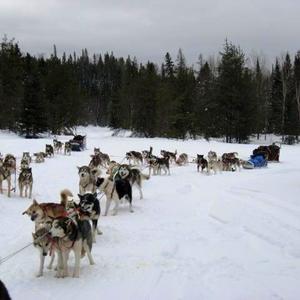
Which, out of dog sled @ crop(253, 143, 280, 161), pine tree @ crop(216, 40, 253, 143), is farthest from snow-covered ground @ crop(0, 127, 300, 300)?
pine tree @ crop(216, 40, 253, 143)

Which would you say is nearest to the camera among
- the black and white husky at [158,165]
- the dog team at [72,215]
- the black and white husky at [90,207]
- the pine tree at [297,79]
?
the dog team at [72,215]

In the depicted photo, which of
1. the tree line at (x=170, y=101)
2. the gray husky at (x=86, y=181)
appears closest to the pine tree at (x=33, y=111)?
the tree line at (x=170, y=101)

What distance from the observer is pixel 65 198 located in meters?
7.86

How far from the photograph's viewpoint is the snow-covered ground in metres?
5.59

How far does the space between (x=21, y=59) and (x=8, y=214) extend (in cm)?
4296

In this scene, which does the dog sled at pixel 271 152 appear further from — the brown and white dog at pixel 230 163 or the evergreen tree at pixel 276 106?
the evergreen tree at pixel 276 106

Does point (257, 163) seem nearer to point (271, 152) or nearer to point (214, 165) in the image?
point (271, 152)

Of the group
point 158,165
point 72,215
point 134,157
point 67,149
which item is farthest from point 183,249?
point 67,149

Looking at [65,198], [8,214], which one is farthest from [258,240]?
[8,214]

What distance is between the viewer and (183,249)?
7.34 meters

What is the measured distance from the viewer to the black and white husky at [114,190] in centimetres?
1000

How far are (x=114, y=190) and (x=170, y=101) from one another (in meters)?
34.4

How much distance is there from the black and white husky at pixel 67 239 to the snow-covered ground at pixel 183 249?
0.17 m

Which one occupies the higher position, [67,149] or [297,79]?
[297,79]
